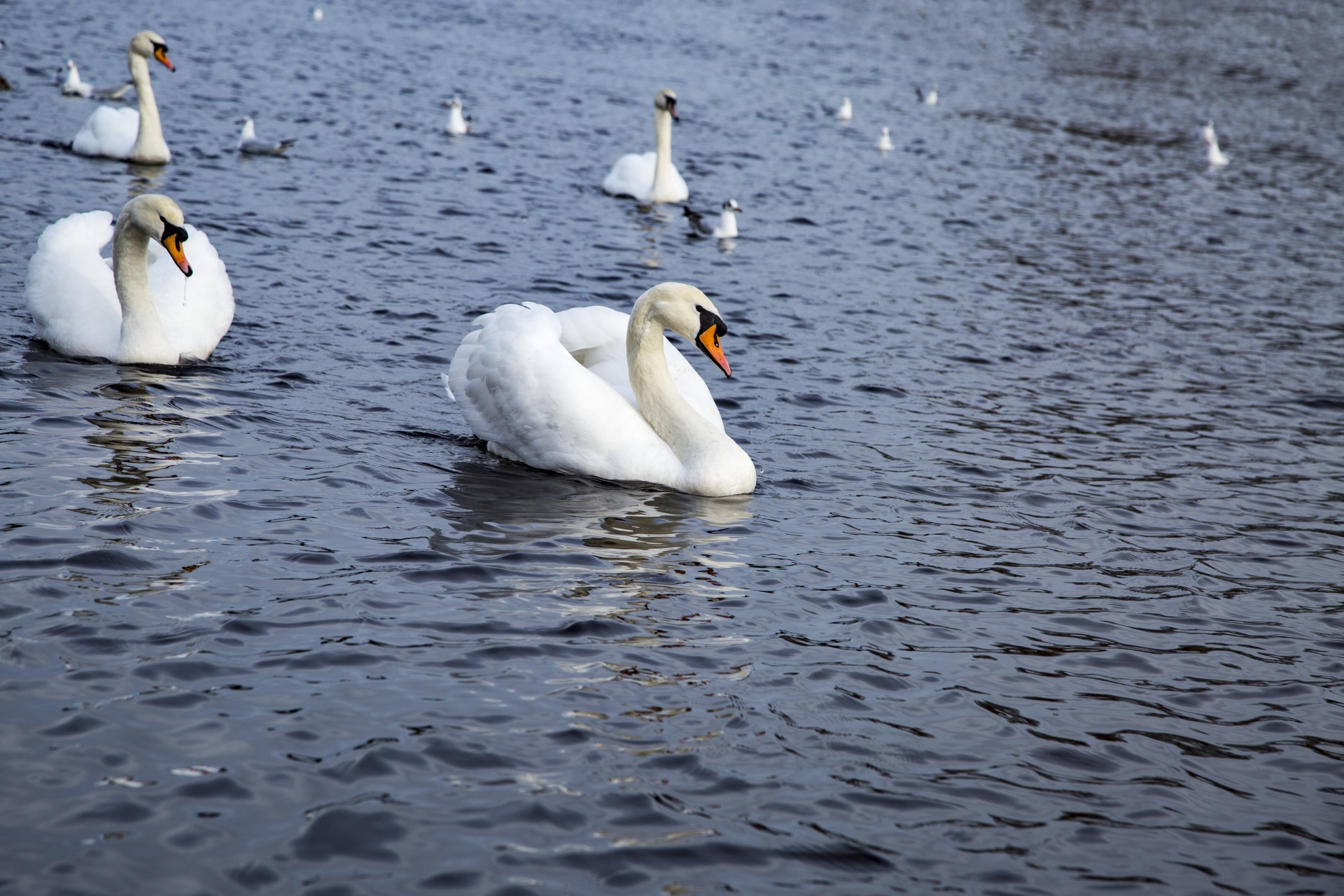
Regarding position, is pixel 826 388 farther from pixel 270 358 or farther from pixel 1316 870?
pixel 1316 870

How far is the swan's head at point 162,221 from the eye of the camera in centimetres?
928

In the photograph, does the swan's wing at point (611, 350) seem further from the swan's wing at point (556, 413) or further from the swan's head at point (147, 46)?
the swan's head at point (147, 46)

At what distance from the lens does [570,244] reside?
1517 centimetres

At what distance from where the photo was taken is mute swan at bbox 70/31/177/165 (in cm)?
1639

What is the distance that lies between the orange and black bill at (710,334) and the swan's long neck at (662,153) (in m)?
10.3

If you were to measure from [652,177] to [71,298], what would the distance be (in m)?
10.1

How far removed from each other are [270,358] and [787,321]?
5.15 metres

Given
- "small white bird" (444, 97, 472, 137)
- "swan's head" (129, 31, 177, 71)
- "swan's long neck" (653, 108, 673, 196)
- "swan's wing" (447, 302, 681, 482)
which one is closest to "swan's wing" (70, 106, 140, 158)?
"swan's head" (129, 31, 177, 71)

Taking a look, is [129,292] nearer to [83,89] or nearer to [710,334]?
[710,334]

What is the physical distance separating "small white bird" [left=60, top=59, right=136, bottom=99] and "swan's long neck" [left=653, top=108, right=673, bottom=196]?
8685 mm

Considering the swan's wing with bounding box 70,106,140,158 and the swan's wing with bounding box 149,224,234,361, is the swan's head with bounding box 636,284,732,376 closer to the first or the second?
the swan's wing with bounding box 149,224,234,361

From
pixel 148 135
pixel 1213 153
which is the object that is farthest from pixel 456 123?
pixel 1213 153

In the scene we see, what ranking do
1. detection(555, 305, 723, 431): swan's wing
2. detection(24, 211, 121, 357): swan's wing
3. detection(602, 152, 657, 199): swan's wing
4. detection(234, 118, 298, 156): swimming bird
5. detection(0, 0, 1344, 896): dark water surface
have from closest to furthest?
1. detection(0, 0, 1344, 896): dark water surface
2. detection(555, 305, 723, 431): swan's wing
3. detection(24, 211, 121, 357): swan's wing
4. detection(234, 118, 298, 156): swimming bird
5. detection(602, 152, 657, 199): swan's wing

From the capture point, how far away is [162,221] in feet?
30.6
